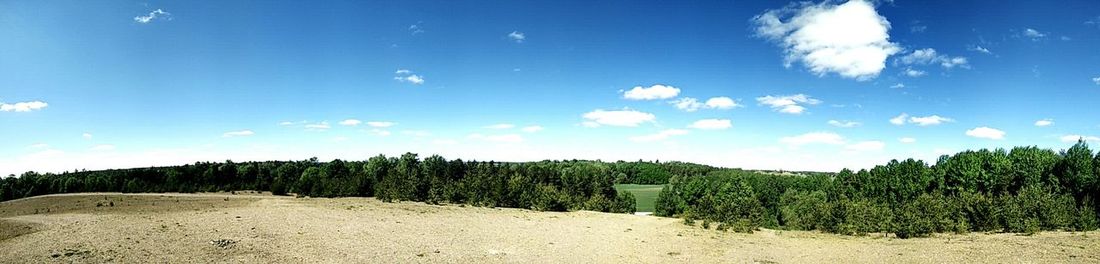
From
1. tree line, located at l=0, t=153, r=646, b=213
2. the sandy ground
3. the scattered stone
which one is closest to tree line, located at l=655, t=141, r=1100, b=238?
the sandy ground

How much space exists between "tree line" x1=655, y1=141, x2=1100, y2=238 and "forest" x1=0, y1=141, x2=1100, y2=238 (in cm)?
8

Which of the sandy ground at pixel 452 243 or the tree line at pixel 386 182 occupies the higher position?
the tree line at pixel 386 182

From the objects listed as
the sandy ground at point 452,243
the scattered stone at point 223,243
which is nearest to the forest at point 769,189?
the sandy ground at point 452,243

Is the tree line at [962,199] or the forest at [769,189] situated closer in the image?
the tree line at [962,199]

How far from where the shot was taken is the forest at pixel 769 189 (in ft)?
104

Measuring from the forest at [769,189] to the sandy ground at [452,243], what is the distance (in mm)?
3159

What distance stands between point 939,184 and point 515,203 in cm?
3628

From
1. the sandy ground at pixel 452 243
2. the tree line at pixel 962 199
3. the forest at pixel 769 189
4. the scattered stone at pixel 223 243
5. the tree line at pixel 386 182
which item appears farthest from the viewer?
the tree line at pixel 386 182

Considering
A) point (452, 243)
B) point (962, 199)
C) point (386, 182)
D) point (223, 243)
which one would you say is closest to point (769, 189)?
point (962, 199)

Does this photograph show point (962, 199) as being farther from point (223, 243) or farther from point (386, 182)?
point (386, 182)

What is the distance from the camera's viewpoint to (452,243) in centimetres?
2577

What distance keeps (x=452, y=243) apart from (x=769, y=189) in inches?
2400

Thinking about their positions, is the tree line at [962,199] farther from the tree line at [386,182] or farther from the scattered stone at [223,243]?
the scattered stone at [223,243]

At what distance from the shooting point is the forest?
104 ft
